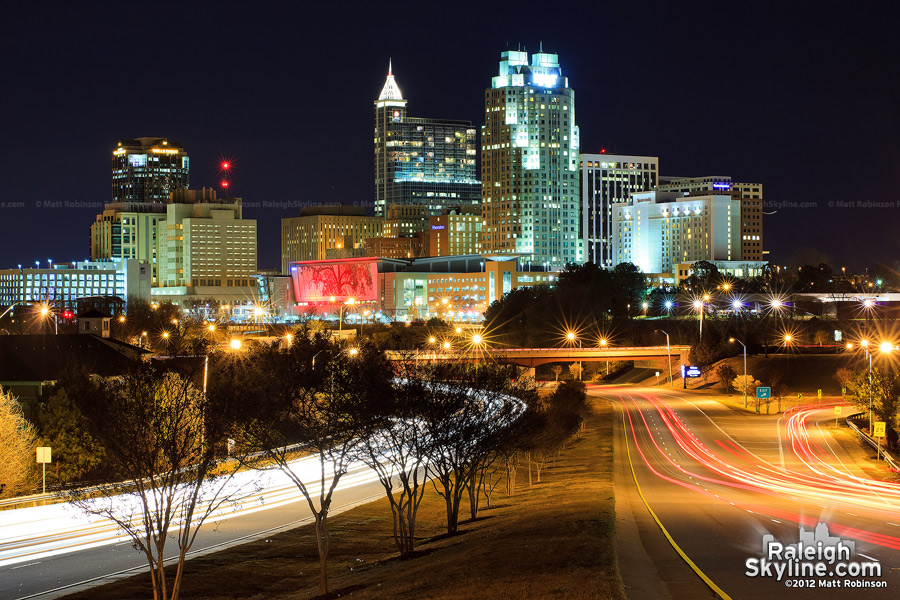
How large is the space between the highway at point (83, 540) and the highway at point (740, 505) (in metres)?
15.8

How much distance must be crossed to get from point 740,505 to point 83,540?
3031cm

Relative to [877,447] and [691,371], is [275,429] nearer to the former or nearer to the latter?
[877,447]

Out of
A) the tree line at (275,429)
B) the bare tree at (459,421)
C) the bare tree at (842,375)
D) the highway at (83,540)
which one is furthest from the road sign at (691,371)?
the highway at (83,540)

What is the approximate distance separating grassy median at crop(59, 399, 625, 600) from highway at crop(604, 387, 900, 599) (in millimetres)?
1434

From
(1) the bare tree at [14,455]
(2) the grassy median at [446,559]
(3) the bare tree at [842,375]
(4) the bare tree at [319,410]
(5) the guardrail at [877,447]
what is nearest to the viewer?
(2) the grassy median at [446,559]

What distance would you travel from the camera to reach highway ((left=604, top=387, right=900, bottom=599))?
31.2 m

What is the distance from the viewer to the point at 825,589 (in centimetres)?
2970

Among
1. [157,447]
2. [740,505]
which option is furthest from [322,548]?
[740,505]

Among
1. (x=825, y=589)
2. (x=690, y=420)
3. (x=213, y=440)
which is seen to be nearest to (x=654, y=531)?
(x=825, y=589)

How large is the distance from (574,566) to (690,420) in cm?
6928

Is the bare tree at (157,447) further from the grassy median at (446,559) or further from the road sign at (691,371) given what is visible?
the road sign at (691,371)

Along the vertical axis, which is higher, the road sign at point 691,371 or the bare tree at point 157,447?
the bare tree at point 157,447

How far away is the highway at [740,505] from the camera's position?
31188 millimetres

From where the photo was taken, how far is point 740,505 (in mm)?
50188
